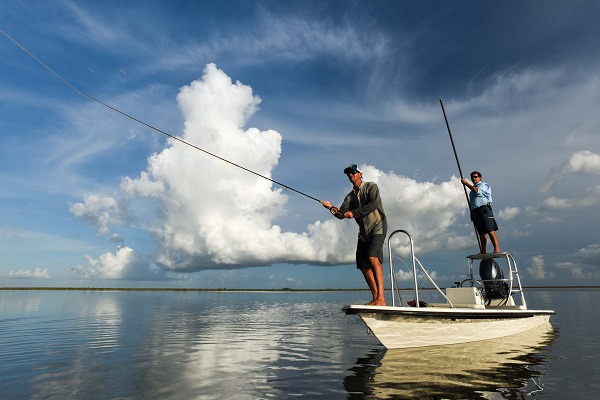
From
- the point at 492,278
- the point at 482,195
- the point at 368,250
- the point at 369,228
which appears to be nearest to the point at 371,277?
the point at 368,250

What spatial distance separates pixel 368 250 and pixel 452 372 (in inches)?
106

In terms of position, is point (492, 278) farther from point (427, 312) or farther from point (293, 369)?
point (293, 369)

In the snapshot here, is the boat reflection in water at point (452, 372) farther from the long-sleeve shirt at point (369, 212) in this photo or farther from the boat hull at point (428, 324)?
the long-sleeve shirt at point (369, 212)

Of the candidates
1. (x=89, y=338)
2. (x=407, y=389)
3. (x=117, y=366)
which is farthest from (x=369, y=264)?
(x=89, y=338)

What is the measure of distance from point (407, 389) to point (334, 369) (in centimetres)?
201

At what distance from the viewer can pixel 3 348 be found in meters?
10.6

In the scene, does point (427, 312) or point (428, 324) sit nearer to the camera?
point (427, 312)

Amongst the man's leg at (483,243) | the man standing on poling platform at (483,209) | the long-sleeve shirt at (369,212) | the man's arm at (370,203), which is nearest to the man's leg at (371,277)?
the long-sleeve shirt at (369,212)

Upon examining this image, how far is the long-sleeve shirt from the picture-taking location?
7844mm

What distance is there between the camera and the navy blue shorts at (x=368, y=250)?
25.5ft

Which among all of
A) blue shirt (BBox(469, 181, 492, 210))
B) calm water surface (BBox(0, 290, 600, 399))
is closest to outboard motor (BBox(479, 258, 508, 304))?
calm water surface (BBox(0, 290, 600, 399))

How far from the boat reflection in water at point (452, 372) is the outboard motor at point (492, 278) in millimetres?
2471

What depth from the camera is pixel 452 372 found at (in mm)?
6730

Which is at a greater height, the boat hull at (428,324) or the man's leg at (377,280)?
the man's leg at (377,280)
